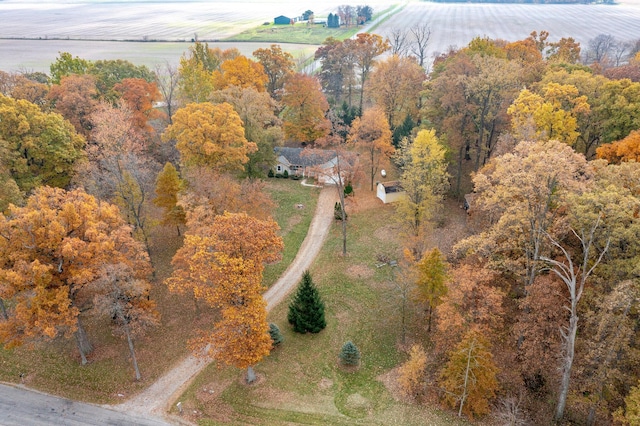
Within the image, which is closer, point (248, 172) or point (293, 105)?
point (248, 172)

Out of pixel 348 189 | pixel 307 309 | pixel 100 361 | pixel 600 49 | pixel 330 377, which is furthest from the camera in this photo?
pixel 600 49

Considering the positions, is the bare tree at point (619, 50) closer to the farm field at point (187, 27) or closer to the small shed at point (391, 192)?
the farm field at point (187, 27)

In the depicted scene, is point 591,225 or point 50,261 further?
point 50,261

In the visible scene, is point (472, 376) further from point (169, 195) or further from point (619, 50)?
point (619, 50)

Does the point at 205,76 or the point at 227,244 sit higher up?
the point at 205,76

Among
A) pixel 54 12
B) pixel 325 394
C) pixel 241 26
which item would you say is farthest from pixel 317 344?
pixel 54 12

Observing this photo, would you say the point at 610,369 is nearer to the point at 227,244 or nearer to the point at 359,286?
the point at 359,286

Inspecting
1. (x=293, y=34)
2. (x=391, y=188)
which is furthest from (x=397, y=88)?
(x=293, y=34)
